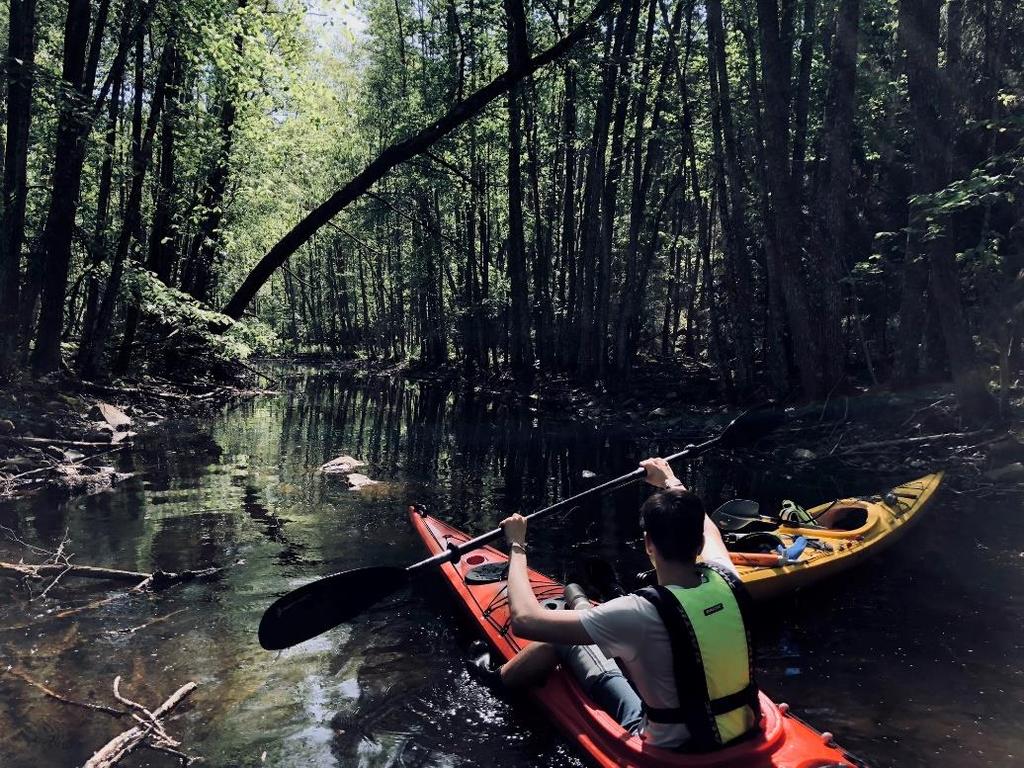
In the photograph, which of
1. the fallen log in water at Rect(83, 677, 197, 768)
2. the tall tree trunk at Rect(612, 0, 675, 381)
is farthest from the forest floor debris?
the tall tree trunk at Rect(612, 0, 675, 381)

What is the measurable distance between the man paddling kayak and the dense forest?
24.2 feet

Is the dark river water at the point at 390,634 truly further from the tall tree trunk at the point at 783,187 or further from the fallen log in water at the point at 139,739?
the tall tree trunk at the point at 783,187

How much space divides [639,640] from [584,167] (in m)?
24.8

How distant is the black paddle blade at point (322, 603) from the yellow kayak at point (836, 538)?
9.74 ft

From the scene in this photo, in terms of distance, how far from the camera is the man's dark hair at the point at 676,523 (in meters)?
2.82

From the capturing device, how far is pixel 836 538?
6859 millimetres

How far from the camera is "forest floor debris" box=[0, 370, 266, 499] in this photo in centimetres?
962

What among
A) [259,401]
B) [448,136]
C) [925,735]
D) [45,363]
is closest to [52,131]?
[45,363]

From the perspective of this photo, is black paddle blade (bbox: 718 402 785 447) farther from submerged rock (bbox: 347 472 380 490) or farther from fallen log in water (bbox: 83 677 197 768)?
submerged rock (bbox: 347 472 380 490)

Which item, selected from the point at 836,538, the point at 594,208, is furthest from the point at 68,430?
the point at 594,208

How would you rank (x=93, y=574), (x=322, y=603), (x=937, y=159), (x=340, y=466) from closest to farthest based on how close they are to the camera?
(x=322, y=603)
(x=93, y=574)
(x=937, y=159)
(x=340, y=466)

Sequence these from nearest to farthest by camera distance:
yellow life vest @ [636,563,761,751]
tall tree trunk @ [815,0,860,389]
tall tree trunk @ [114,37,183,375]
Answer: yellow life vest @ [636,563,761,751]
tall tree trunk @ [815,0,860,389]
tall tree trunk @ [114,37,183,375]

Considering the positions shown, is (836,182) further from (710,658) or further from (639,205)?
(710,658)

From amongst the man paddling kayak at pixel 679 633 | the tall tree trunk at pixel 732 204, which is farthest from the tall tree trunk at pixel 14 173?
the tall tree trunk at pixel 732 204
